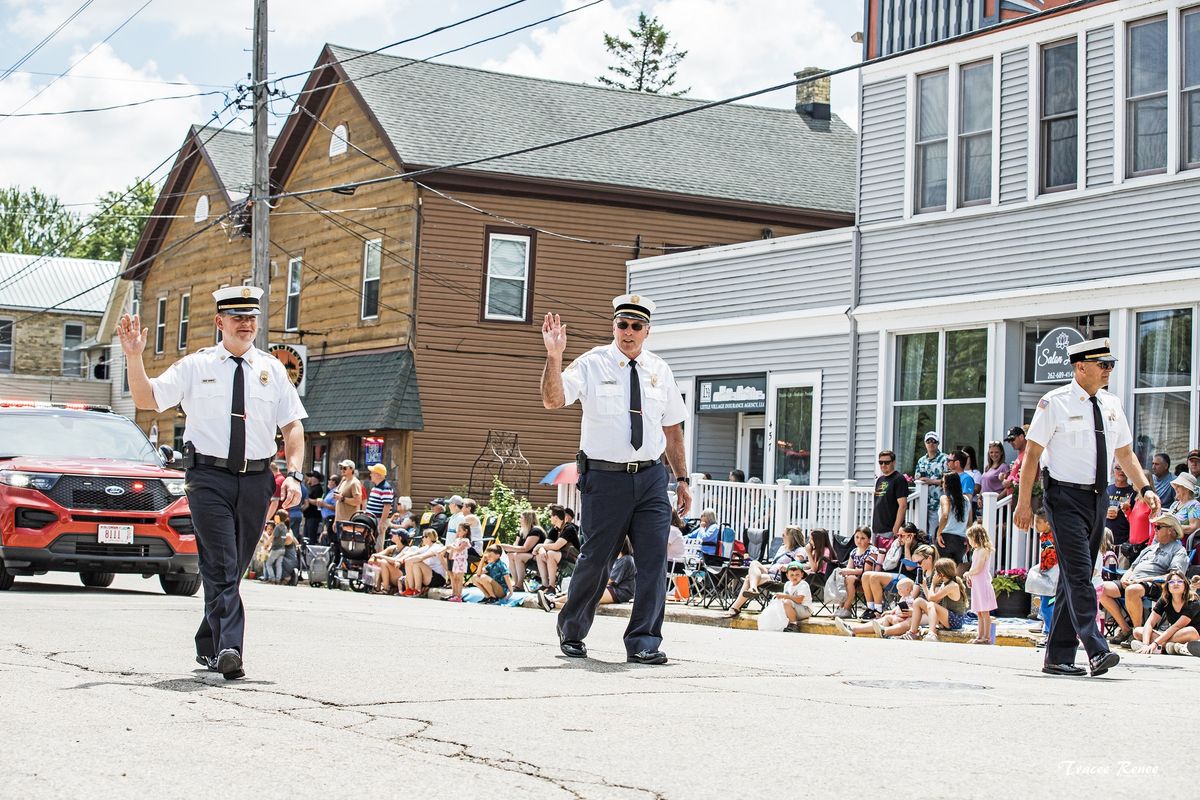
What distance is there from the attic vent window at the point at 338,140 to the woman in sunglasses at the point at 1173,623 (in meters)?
24.2

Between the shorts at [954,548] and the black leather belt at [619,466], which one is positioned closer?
the black leather belt at [619,466]

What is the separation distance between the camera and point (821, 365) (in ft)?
77.6

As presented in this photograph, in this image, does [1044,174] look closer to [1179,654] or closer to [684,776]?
[1179,654]

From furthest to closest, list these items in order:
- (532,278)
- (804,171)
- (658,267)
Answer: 1. (804,171)
2. (532,278)
3. (658,267)

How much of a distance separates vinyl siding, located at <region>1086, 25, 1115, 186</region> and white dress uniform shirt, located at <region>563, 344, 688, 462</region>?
11537 mm

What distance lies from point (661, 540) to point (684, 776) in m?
3.97

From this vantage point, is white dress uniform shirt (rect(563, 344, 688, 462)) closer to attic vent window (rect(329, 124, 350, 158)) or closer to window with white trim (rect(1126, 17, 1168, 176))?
window with white trim (rect(1126, 17, 1168, 176))

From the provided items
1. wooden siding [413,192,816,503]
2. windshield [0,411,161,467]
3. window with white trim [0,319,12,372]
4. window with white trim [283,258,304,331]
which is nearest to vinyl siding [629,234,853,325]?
wooden siding [413,192,816,503]

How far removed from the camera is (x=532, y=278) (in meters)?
32.7

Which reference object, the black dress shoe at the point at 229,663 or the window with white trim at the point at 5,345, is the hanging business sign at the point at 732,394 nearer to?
the black dress shoe at the point at 229,663

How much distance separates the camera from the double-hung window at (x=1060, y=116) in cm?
1984

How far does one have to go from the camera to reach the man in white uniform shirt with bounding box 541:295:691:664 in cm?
950

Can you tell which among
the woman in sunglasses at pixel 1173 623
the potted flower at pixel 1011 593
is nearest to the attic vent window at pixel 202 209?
the potted flower at pixel 1011 593

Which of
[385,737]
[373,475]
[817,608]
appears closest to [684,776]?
[385,737]
